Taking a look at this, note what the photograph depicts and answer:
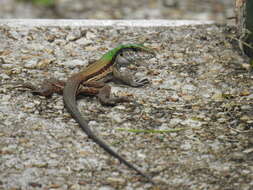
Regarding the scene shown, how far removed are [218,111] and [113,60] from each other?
4.25 feet

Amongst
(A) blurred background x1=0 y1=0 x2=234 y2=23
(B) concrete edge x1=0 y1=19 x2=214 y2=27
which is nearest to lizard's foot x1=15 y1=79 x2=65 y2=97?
(B) concrete edge x1=0 y1=19 x2=214 y2=27

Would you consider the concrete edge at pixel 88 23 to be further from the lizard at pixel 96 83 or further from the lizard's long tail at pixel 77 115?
the lizard's long tail at pixel 77 115

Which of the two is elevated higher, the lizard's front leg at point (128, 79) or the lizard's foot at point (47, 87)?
the lizard's foot at point (47, 87)

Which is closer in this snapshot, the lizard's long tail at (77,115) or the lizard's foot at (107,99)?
the lizard's long tail at (77,115)

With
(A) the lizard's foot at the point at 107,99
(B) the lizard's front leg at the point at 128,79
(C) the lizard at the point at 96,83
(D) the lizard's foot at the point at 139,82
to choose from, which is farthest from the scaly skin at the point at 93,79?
(D) the lizard's foot at the point at 139,82

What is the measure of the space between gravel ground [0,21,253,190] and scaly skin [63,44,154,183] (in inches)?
2.7

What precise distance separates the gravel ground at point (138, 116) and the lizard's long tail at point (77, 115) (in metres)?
0.06

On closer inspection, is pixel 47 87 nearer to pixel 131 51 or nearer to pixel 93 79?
pixel 93 79

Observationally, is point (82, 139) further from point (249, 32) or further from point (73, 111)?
point (249, 32)

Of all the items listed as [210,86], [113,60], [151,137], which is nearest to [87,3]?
[113,60]

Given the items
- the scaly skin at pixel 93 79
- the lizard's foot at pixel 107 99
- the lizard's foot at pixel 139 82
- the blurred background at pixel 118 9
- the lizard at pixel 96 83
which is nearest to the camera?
the scaly skin at pixel 93 79

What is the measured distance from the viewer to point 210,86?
15.0ft

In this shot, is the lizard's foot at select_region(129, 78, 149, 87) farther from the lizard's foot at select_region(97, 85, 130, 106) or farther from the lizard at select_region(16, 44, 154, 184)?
the lizard's foot at select_region(97, 85, 130, 106)

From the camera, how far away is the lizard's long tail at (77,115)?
340 centimetres
